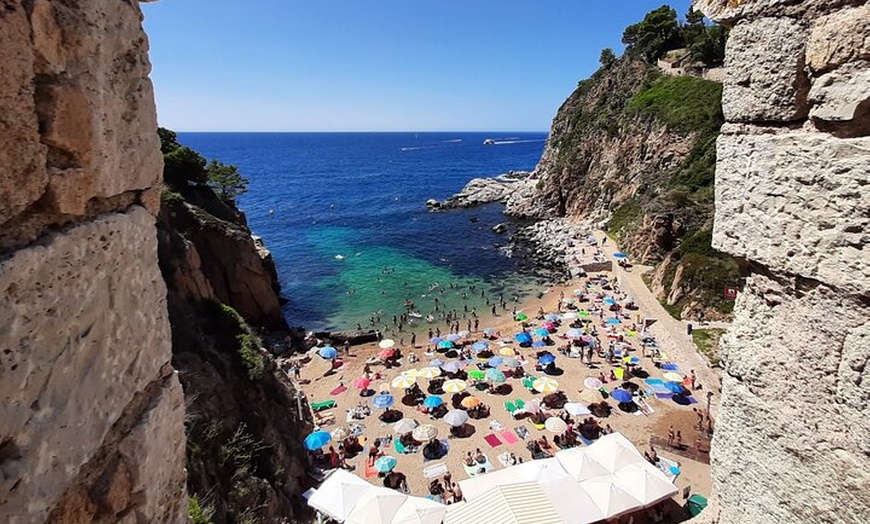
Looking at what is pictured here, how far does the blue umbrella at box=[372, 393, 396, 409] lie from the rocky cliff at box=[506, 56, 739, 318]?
57.9 feet

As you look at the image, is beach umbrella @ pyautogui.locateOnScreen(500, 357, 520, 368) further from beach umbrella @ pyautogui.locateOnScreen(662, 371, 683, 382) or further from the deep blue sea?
the deep blue sea

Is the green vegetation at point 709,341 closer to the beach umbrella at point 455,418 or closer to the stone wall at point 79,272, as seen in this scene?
the beach umbrella at point 455,418

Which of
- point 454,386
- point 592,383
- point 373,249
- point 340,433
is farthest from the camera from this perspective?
point 373,249

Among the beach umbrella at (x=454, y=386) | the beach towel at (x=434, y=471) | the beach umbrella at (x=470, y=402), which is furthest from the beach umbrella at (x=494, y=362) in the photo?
the beach towel at (x=434, y=471)

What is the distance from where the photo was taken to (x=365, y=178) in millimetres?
114188

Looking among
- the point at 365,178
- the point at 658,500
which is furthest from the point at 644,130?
the point at 365,178

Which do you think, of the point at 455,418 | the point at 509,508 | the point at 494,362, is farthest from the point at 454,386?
the point at 509,508

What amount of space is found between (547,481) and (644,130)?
42459mm

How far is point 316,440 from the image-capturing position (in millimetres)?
17203

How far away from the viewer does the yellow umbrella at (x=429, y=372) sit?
22578 millimetres

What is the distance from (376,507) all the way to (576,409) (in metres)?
9.53

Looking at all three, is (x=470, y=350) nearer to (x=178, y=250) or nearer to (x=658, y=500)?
(x=658, y=500)

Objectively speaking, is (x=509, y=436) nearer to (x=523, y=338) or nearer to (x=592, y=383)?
(x=592, y=383)

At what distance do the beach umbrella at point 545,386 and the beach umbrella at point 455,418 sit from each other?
367 centimetres
